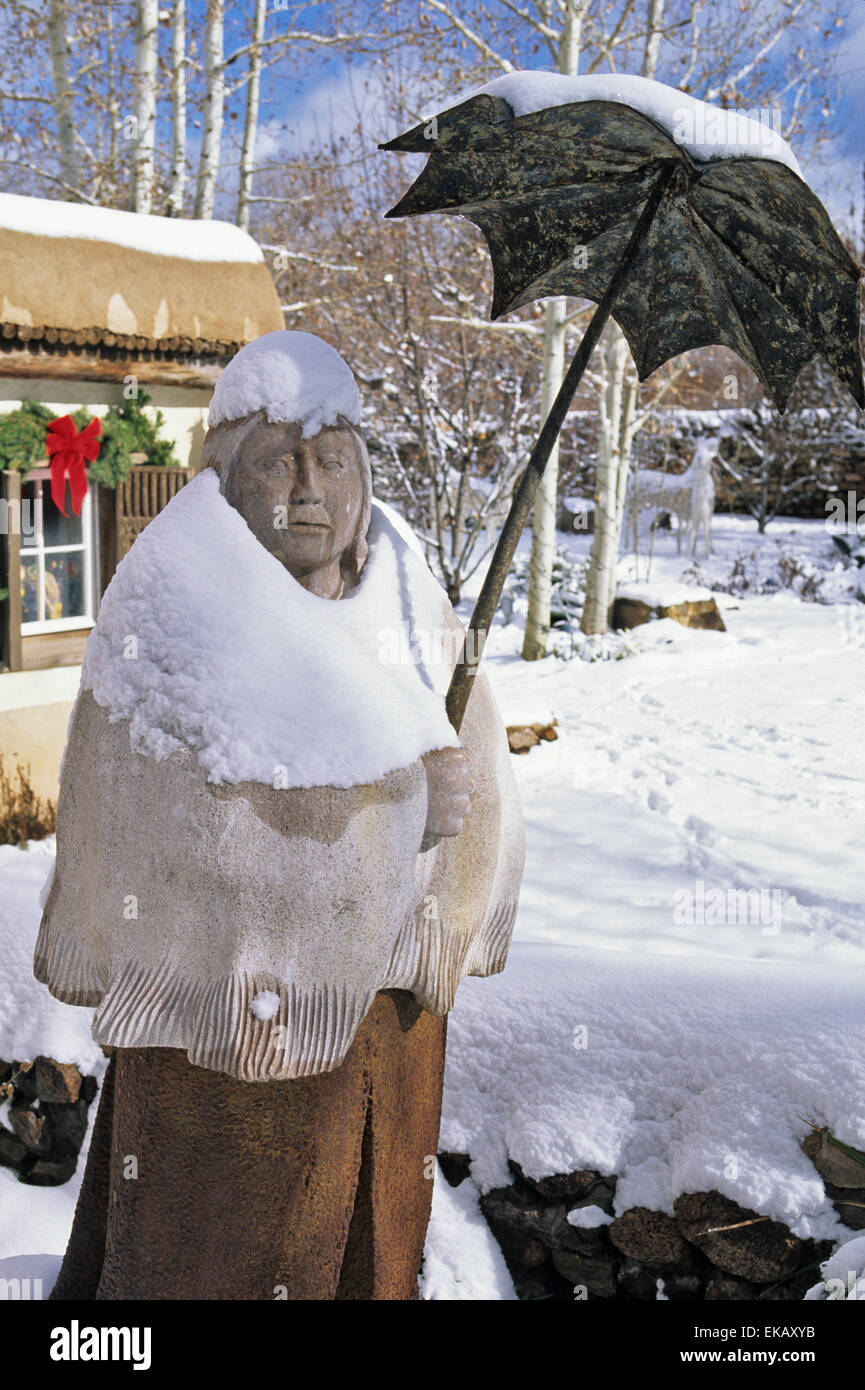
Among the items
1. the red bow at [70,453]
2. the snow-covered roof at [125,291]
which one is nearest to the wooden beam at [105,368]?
the snow-covered roof at [125,291]

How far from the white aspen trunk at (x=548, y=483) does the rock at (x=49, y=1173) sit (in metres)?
7.00

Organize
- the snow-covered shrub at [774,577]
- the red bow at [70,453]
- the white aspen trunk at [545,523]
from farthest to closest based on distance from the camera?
the snow-covered shrub at [774,577]
the white aspen trunk at [545,523]
the red bow at [70,453]

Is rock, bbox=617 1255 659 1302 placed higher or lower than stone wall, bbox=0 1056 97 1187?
lower

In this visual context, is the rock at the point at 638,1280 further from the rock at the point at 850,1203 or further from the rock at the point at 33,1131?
the rock at the point at 33,1131

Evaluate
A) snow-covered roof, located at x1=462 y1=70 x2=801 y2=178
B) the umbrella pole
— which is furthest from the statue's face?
snow-covered roof, located at x1=462 y1=70 x2=801 y2=178

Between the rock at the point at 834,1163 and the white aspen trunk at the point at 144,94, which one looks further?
the white aspen trunk at the point at 144,94

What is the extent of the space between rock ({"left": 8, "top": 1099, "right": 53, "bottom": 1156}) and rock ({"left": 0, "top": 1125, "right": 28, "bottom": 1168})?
0.06ft

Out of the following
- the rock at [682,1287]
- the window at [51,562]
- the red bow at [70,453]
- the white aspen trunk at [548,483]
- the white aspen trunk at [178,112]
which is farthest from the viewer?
the white aspen trunk at [548,483]

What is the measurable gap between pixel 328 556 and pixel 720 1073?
2311mm

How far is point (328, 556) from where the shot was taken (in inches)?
84.1

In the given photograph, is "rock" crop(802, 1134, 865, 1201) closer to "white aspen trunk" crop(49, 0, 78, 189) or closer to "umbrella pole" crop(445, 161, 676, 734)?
"umbrella pole" crop(445, 161, 676, 734)

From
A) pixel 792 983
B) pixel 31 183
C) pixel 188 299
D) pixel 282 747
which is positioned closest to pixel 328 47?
pixel 188 299

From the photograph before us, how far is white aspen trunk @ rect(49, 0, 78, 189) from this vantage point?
10.1 metres

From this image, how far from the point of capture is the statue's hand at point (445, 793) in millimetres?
2047
